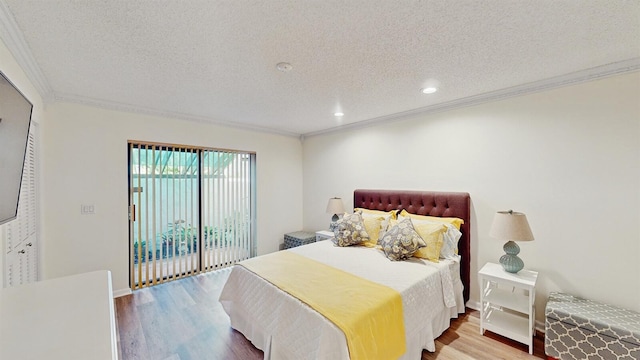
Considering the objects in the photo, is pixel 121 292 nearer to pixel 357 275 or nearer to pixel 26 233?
pixel 26 233

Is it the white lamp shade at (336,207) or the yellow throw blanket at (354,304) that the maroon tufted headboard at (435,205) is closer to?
the white lamp shade at (336,207)

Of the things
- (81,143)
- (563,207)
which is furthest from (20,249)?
(563,207)

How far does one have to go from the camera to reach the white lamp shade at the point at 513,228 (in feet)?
7.31

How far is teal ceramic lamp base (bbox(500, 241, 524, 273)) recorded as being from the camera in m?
2.34

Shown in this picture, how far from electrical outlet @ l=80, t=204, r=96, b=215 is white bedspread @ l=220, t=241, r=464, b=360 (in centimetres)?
197

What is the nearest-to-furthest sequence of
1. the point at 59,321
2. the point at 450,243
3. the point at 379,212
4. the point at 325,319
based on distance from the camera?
the point at 59,321 < the point at 325,319 < the point at 450,243 < the point at 379,212

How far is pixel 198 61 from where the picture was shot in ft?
6.49

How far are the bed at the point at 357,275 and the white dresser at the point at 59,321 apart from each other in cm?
105

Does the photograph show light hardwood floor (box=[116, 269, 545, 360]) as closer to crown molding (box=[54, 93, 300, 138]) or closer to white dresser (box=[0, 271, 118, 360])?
white dresser (box=[0, 271, 118, 360])

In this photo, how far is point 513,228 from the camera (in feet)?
7.41

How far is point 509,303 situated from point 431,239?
840 mm

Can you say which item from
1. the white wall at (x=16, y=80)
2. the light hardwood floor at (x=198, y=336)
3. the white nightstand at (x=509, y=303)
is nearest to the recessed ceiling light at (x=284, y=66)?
the white wall at (x=16, y=80)

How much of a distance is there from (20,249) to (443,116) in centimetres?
432

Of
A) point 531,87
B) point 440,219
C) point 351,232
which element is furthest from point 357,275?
point 531,87
